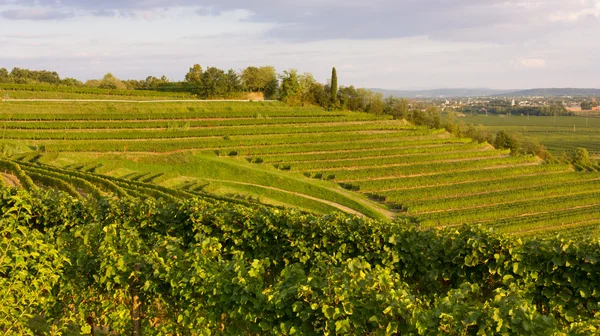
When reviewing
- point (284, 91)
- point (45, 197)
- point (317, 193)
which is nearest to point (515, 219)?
point (317, 193)

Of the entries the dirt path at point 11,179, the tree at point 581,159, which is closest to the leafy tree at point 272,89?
the tree at point 581,159

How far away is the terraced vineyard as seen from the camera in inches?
1558

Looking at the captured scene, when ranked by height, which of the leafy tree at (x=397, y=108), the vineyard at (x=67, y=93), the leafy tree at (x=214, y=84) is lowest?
the leafy tree at (x=397, y=108)

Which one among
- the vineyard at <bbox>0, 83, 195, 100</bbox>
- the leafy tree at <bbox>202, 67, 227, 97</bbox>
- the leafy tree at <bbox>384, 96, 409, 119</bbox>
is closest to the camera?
the vineyard at <bbox>0, 83, 195, 100</bbox>

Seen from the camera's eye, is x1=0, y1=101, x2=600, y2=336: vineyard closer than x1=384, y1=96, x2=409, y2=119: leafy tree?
Yes

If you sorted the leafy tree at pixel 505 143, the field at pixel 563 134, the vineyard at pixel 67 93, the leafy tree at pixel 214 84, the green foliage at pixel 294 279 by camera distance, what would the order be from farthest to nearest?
the field at pixel 563 134 < the leafy tree at pixel 505 143 < the leafy tree at pixel 214 84 < the vineyard at pixel 67 93 < the green foliage at pixel 294 279

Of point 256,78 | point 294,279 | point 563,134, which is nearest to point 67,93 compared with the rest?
point 256,78

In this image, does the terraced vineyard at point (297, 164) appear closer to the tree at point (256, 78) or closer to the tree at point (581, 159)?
the tree at point (256, 78)

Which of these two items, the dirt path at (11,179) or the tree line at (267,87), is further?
the tree line at (267,87)

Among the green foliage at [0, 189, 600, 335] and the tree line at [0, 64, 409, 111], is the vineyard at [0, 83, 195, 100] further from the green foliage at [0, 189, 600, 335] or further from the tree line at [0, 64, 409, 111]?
the green foliage at [0, 189, 600, 335]

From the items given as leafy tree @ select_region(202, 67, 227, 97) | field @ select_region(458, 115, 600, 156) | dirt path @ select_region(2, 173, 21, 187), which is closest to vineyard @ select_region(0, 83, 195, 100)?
leafy tree @ select_region(202, 67, 227, 97)

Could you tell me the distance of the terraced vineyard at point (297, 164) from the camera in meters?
39.6

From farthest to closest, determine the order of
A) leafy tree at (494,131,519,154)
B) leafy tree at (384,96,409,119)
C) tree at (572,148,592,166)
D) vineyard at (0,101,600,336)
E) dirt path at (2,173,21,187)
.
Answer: leafy tree at (384,96,409,119) < leafy tree at (494,131,519,154) < tree at (572,148,592,166) < dirt path at (2,173,21,187) < vineyard at (0,101,600,336)

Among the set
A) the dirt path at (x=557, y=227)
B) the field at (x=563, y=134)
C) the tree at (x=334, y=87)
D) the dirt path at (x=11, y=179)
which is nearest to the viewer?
the dirt path at (x=11, y=179)
